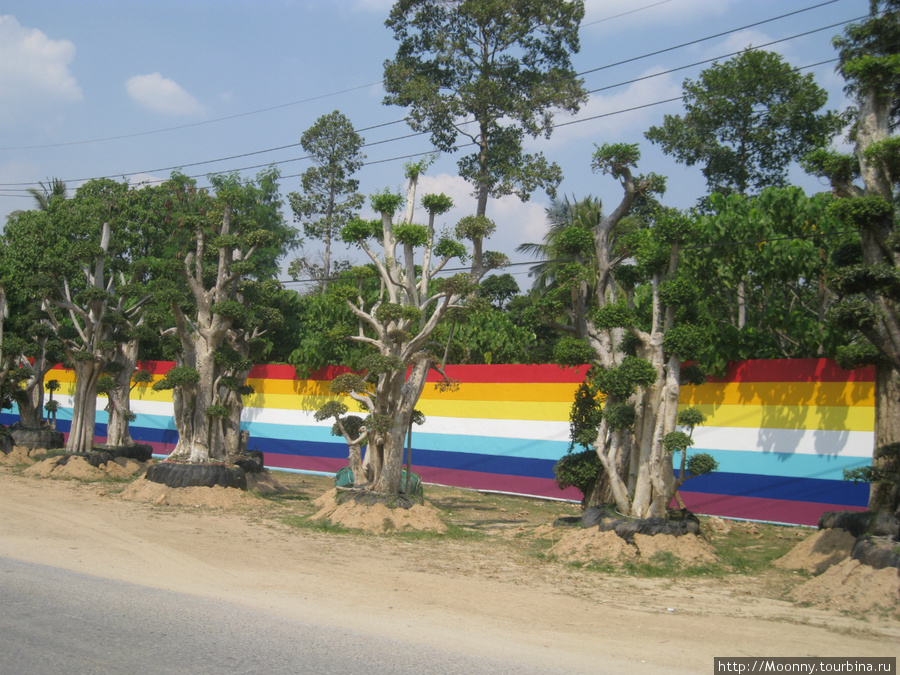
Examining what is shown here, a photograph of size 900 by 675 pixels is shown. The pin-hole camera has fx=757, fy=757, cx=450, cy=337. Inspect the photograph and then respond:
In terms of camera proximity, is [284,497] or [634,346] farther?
[284,497]

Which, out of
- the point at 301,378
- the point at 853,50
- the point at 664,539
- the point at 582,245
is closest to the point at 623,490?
the point at 664,539

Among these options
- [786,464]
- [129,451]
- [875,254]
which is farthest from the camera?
[129,451]

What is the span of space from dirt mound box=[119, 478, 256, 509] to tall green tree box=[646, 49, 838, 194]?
15.0 metres

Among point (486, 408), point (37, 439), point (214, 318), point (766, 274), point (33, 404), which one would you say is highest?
point (766, 274)

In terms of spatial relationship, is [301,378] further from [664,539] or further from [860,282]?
[860,282]

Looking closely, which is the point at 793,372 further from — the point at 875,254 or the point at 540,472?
the point at 540,472

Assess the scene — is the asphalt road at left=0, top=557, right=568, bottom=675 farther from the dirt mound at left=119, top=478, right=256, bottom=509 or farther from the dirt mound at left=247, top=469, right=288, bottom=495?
the dirt mound at left=247, top=469, right=288, bottom=495

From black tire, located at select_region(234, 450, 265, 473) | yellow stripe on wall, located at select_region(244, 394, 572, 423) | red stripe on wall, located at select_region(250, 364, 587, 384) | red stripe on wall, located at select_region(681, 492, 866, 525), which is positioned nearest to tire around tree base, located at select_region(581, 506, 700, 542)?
red stripe on wall, located at select_region(681, 492, 866, 525)

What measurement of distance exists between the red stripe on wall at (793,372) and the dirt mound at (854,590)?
5456 millimetres

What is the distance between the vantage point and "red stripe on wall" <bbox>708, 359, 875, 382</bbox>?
12.8 meters

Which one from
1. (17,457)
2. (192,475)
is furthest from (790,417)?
(17,457)

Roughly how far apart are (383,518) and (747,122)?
1532 centimetres

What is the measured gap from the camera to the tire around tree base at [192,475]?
49.3 ft

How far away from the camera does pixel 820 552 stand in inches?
386
